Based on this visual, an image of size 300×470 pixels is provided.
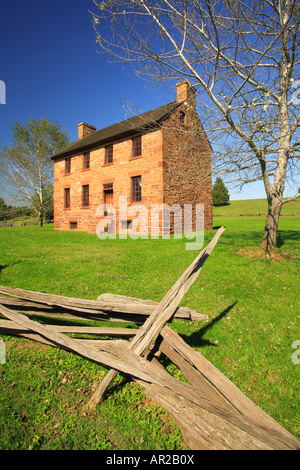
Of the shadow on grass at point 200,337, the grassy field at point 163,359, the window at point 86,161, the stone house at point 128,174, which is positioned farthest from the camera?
the window at point 86,161

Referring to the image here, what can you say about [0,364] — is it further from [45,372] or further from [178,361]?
[178,361]

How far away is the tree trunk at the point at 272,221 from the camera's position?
27.9 ft

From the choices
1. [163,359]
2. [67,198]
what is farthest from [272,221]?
[67,198]

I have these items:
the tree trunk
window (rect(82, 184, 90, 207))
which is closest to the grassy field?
the tree trunk

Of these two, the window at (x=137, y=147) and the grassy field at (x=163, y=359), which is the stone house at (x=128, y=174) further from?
the grassy field at (x=163, y=359)

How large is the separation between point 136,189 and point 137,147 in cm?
282

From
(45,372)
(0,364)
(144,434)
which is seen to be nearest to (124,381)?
(144,434)

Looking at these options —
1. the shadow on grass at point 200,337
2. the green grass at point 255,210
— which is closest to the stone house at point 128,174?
the shadow on grass at point 200,337

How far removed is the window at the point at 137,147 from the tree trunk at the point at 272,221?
9742 millimetres

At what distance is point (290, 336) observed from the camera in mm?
3896

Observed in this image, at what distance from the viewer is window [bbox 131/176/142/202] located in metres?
15.8

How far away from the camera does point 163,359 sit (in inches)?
135

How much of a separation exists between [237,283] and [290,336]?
245cm
